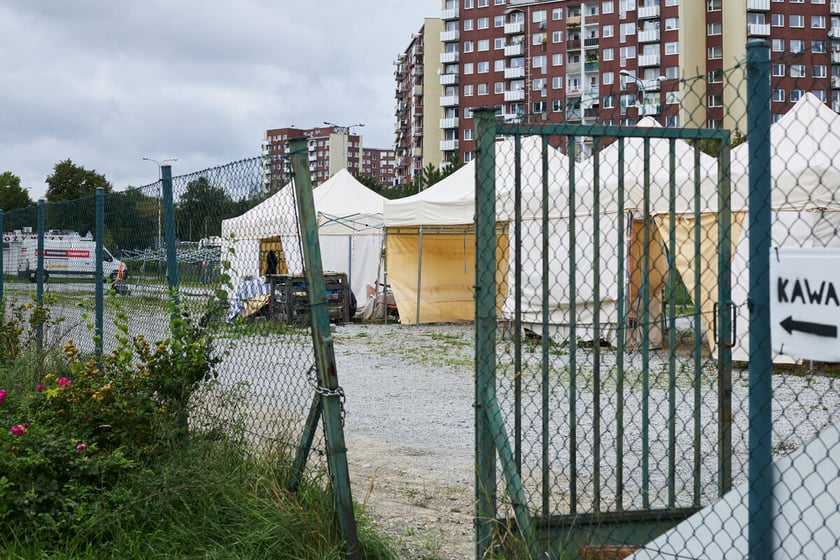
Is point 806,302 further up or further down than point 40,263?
further down

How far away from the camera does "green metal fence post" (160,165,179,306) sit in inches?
225

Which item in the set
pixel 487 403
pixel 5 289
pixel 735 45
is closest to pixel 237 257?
pixel 487 403

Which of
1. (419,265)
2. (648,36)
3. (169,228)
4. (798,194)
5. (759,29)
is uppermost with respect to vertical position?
(648,36)

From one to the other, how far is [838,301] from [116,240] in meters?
6.38

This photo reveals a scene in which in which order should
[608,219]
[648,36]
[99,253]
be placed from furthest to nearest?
[648,36]
[608,219]
[99,253]

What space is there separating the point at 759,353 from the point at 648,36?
3193 inches

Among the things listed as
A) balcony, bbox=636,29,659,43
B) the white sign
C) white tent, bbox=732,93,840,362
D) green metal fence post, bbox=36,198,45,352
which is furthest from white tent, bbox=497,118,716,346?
balcony, bbox=636,29,659,43

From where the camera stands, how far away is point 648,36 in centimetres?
7894

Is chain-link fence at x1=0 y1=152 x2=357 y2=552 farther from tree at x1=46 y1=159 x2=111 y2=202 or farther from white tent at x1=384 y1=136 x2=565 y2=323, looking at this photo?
tree at x1=46 y1=159 x2=111 y2=202

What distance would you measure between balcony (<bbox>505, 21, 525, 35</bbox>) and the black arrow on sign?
85225 mm

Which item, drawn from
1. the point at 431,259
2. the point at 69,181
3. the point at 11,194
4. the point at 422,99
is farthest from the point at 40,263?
the point at 422,99

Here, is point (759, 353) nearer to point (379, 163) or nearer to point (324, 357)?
point (324, 357)

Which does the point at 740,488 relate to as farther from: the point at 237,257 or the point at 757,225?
the point at 237,257

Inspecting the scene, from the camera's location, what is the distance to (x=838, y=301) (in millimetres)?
2609
